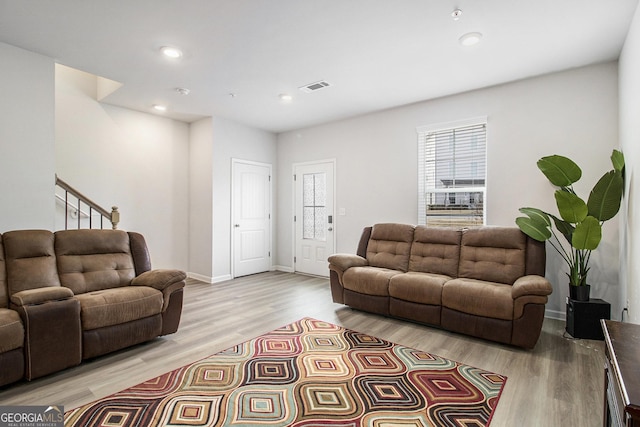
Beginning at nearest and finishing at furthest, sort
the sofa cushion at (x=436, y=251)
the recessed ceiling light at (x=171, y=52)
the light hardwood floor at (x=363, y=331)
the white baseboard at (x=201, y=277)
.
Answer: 1. the light hardwood floor at (x=363, y=331)
2. the recessed ceiling light at (x=171, y=52)
3. the sofa cushion at (x=436, y=251)
4. the white baseboard at (x=201, y=277)

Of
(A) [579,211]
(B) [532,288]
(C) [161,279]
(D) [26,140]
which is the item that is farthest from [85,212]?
(A) [579,211]

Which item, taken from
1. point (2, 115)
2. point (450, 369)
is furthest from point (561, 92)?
point (2, 115)

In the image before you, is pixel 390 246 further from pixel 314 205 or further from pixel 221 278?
pixel 221 278

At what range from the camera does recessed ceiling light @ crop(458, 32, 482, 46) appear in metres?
2.84

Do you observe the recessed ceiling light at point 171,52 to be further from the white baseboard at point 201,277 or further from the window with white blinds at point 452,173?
the white baseboard at point 201,277

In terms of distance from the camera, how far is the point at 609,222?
3312 mm

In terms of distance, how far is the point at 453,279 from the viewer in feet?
11.6

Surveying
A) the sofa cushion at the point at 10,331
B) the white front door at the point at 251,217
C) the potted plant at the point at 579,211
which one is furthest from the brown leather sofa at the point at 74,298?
the potted plant at the point at 579,211

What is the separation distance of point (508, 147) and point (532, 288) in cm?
193

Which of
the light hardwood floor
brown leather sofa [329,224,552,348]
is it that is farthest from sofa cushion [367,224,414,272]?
the light hardwood floor

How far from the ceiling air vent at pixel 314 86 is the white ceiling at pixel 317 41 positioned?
12 cm

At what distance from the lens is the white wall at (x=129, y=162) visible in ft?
14.6

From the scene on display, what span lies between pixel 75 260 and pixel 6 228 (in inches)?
29.6

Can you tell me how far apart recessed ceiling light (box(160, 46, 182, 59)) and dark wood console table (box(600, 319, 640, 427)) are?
12.5ft
